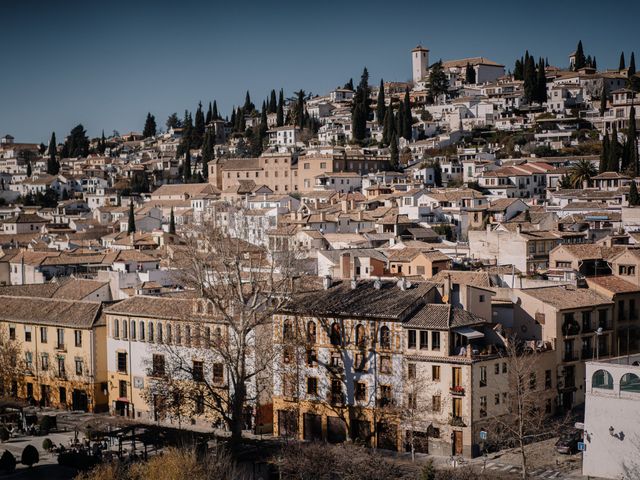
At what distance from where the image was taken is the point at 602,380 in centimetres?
3241

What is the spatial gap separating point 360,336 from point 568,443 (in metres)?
8.81

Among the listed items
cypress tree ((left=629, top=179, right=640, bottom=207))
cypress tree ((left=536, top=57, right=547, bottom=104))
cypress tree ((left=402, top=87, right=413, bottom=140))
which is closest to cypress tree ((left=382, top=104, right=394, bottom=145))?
cypress tree ((left=402, top=87, right=413, bottom=140))

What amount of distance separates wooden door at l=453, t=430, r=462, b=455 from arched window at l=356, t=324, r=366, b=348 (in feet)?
16.5

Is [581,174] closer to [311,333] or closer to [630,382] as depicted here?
[311,333]

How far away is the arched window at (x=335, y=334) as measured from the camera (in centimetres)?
3831

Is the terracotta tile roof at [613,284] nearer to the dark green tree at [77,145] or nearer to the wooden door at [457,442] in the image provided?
the wooden door at [457,442]

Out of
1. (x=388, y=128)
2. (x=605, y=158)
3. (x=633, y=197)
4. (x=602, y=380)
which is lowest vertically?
(x=602, y=380)

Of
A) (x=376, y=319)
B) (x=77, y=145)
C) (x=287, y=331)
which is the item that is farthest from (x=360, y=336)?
(x=77, y=145)

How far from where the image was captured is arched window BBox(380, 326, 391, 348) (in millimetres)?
37031

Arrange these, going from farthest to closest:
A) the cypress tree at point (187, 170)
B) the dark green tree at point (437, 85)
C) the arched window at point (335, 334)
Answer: the dark green tree at point (437, 85) → the cypress tree at point (187, 170) → the arched window at point (335, 334)

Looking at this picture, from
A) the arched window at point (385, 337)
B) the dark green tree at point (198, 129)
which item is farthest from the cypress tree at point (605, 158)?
the dark green tree at point (198, 129)

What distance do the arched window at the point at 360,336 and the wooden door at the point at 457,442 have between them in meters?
5.03

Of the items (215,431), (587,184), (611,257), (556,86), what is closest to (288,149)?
(556,86)

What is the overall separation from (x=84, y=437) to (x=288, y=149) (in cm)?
8661
